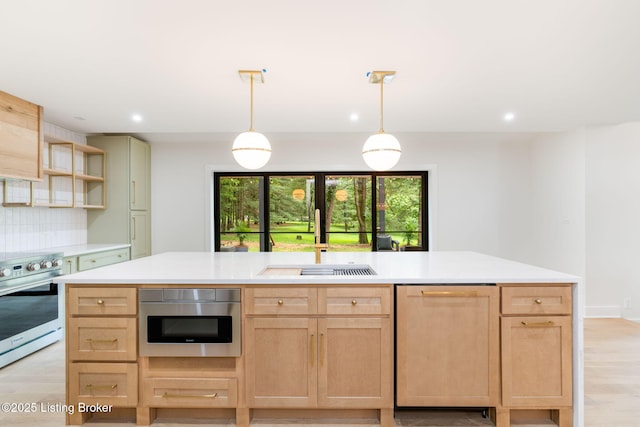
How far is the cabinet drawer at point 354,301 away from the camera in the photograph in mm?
2004

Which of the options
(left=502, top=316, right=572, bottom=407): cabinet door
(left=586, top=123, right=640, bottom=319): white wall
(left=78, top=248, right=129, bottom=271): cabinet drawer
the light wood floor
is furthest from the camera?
(left=586, top=123, right=640, bottom=319): white wall

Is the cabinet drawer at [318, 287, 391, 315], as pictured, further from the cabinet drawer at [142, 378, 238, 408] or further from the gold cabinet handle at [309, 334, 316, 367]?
the cabinet drawer at [142, 378, 238, 408]

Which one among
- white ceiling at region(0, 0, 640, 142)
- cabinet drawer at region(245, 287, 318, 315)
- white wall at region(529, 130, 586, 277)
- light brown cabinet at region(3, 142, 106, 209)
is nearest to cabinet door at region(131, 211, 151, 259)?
light brown cabinet at region(3, 142, 106, 209)

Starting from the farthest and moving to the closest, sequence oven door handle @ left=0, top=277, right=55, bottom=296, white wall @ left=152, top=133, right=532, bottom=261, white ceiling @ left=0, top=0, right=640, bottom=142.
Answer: white wall @ left=152, top=133, right=532, bottom=261
oven door handle @ left=0, top=277, right=55, bottom=296
white ceiling @ left=0, top=0, right=640, bottom=142

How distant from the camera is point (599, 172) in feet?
13.9

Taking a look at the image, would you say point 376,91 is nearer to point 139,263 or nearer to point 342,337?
point 342,337

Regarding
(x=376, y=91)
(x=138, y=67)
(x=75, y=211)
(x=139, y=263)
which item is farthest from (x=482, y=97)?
(x=75, y=211)

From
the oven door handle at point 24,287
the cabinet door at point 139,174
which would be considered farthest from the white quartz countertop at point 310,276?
the cabinet door at point 139,174

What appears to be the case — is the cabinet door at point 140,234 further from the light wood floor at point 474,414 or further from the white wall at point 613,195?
the white wall at point 613,195

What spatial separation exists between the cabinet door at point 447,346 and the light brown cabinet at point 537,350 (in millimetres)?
68

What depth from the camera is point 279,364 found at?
2.01 meters

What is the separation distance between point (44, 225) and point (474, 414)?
4.59 m

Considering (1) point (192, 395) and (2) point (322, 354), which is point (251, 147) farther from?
(1) point (192, 395)

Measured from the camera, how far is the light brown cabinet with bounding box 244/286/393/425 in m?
2.00
